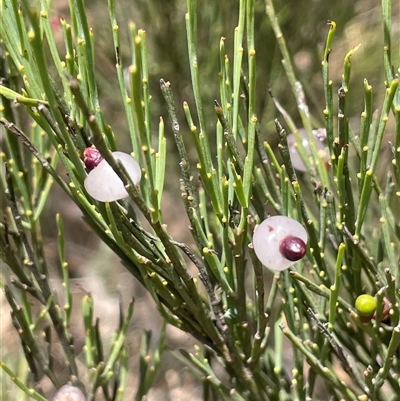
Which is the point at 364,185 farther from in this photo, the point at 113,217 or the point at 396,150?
the point at 113,217

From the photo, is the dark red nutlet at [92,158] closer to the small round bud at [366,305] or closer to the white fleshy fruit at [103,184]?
the white fleshy fruit at [103,184]

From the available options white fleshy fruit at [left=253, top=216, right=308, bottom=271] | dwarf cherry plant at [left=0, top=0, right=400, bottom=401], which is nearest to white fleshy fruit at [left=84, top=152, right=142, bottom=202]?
dwarf cherry plant at [left=0, top=0, right=400, bottom=401]

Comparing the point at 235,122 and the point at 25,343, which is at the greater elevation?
the point at 235,122

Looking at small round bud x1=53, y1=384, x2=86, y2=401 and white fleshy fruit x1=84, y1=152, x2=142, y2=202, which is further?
small round bud x1=53, y1=384, x2=86, y2=401

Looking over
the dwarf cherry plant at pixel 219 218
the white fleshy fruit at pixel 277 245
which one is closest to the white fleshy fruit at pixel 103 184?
the dwarf cherry plant at pixel 219 218

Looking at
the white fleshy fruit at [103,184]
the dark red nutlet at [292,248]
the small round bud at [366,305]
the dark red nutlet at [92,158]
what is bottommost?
the small round bud at [366,305]

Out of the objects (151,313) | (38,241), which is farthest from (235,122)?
(151,313)

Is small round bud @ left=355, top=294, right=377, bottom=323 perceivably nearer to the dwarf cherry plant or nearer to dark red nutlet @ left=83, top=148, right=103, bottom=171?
the dwarf cherry plant
